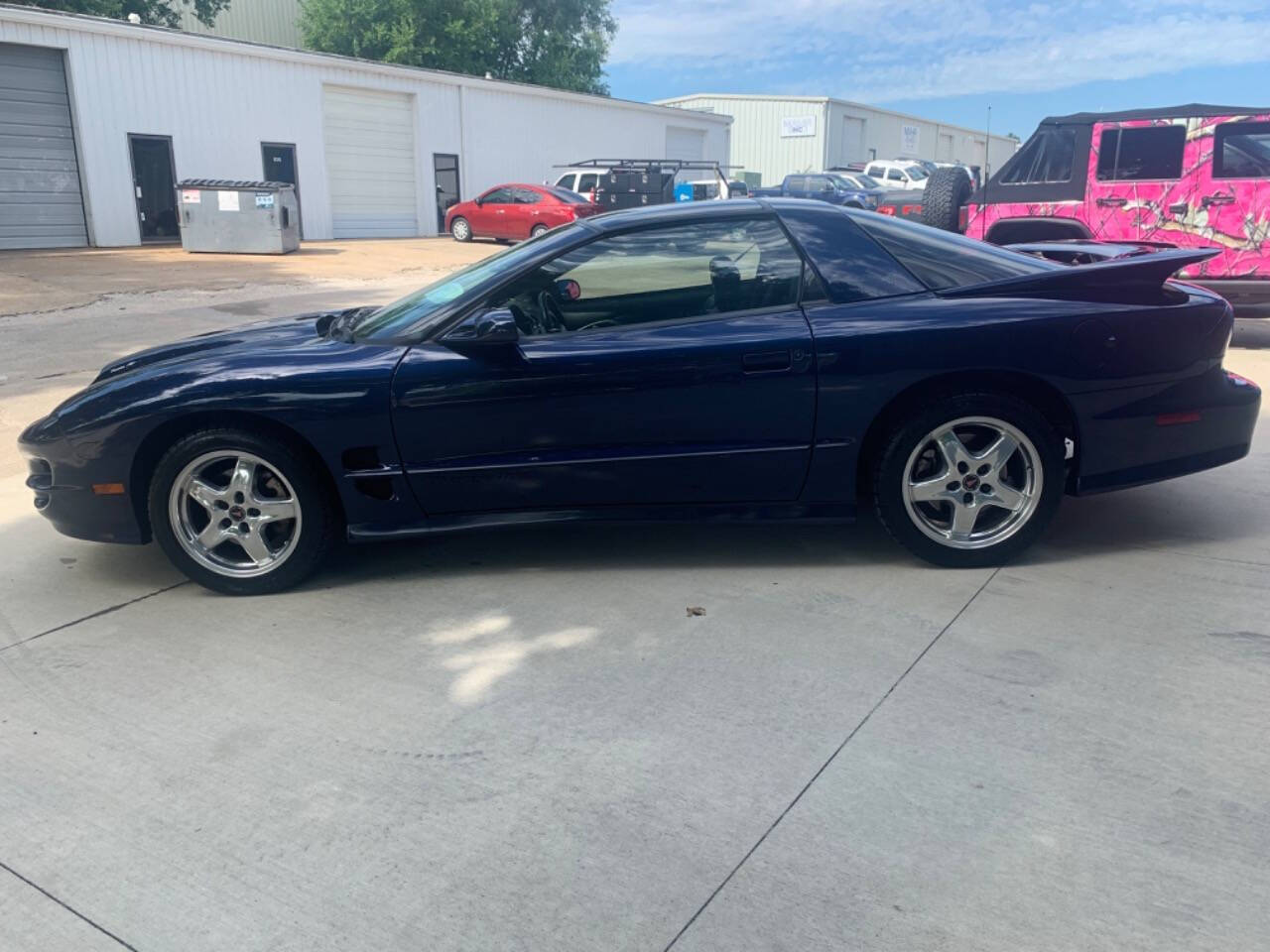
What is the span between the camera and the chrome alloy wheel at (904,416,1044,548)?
4027mm

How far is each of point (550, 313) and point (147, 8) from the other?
37240mm

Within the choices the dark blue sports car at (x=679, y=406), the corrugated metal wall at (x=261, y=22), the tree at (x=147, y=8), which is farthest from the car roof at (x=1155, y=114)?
the corrugated metal wall at (x=261, y=22)

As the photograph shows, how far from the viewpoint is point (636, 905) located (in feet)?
7.57

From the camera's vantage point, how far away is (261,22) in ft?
138

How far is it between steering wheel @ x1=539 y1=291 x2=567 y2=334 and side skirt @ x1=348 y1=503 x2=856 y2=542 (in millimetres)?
719

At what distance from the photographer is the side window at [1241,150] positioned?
345 inches

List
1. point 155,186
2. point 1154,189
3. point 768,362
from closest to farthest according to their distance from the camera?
point 768,362, point 1154,189, point 155,186

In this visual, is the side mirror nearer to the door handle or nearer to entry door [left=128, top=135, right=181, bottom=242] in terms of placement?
the door handle

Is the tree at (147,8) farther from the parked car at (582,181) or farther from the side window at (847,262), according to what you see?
the side window at (847,262)

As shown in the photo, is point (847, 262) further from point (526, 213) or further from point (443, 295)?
point (526, 213)

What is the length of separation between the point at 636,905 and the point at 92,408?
290 cm

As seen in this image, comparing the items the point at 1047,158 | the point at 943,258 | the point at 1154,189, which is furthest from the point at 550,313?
the point at 1154,189

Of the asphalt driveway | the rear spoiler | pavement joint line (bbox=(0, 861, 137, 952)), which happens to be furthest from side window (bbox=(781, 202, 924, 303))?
pavement joint line (bbox=(0, 861, 137, 952))

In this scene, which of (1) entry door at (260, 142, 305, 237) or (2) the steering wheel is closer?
(2) the steering wheel
